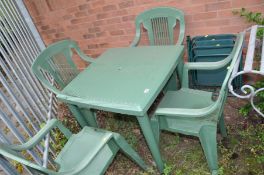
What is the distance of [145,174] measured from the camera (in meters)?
2.02

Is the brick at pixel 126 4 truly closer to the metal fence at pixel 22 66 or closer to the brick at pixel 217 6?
the brick at pixel 217 6

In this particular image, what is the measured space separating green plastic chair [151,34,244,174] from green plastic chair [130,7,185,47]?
24.1 inches

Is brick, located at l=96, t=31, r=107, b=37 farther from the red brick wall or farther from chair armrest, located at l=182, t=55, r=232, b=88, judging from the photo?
chair armrest, located at l=182, t=55, r=232, b=88

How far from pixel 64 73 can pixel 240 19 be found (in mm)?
1941

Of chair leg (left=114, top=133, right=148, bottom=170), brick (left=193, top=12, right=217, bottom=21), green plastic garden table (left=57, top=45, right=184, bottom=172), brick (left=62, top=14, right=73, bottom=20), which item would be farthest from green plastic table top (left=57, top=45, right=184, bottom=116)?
brick (left=62, top=14, right=73, bottom=20)

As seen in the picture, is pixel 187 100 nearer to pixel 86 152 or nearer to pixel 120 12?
pixel 86 152

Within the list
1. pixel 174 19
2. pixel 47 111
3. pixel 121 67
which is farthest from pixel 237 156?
pixel 47 111

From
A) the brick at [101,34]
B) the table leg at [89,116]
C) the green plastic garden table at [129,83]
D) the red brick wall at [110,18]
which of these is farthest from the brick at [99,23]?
the table leg at [89,116]

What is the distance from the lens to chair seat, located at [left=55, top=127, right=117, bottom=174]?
1641 millimetres

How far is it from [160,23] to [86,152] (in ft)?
5.19

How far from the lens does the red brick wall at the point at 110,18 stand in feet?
7.25

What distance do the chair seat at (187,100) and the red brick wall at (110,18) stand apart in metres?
0.86

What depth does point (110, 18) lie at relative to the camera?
2785 millimetres

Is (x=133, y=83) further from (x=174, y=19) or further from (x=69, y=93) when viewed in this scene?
(x=174, y=19)
